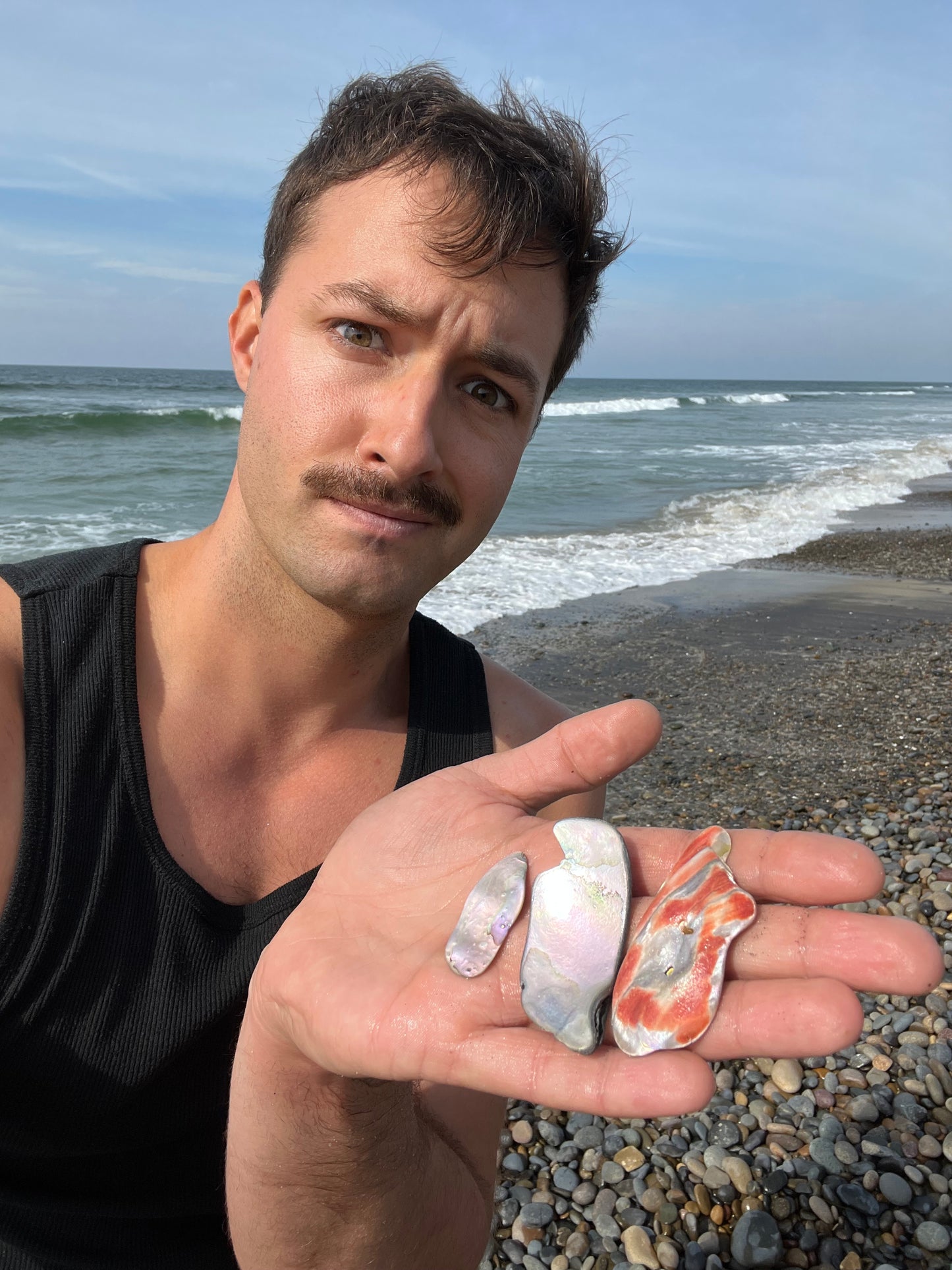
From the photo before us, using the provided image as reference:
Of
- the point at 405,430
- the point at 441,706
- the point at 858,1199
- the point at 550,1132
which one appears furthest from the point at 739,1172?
the point at 405,430

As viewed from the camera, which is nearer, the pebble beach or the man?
the man

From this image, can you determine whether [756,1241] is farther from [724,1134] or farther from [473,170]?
[473,170]

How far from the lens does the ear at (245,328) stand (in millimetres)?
Answer: 2539

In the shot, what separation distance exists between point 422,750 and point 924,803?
12.0 ft

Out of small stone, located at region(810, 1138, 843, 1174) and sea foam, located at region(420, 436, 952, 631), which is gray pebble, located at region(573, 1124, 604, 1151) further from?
sea foam, located at region(420, 436, 952, 631)

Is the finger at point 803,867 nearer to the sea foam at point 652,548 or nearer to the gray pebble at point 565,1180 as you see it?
the gray pebble at point 565,1180

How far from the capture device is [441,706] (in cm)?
240

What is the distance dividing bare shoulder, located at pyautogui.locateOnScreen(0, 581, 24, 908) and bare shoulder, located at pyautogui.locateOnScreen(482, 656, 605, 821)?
44.3 inches

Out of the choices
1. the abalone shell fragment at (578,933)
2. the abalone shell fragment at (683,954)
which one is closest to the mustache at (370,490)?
the abalone shell fragment at (578,933)

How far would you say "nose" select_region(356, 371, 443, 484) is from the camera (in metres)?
2.01

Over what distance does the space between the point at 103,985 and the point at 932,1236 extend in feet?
7.37

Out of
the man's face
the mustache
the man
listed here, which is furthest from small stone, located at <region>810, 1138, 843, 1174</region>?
the mustache

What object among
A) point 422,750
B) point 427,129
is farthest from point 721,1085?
point 427,129

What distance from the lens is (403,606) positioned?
224cm
